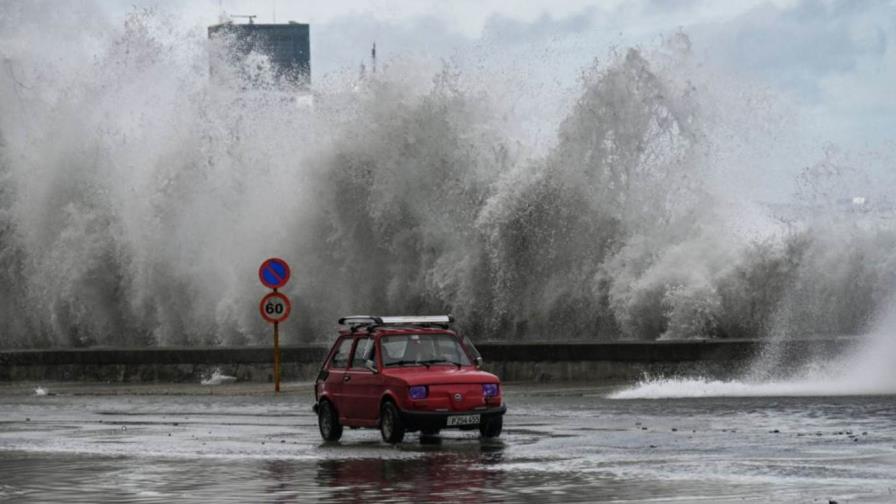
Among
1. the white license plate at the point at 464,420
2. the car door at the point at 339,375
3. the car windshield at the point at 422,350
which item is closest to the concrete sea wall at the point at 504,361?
the car windshield at the point at 422,350

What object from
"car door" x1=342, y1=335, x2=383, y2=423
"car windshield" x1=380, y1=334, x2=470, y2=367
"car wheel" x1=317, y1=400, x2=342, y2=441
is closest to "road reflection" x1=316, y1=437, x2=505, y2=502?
"car door" x1=342, y1=335, x2=383, y2=423

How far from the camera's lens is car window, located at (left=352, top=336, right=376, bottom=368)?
61.0ft

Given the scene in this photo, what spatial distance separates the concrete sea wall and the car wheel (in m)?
7.39

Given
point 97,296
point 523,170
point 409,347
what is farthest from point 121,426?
point 97,296

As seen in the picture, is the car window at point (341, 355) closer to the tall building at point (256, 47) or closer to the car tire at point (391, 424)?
the car tire at point (391, 424)

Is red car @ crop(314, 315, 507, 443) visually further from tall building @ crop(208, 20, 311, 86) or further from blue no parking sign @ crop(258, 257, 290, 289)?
tall building @ crop(208, 20, 311, 86)

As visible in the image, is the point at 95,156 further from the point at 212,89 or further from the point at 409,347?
the point at 409,347

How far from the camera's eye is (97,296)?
4509 cm

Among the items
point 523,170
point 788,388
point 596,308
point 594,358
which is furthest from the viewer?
point 523,170

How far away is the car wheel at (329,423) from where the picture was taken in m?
18.6

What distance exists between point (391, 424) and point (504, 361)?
10.00 metres

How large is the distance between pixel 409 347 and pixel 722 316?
1388cm

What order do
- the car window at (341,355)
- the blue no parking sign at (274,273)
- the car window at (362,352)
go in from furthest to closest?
the blue no parking sign at (274,273) < the car window at (341,355) < the car window at (362,352)

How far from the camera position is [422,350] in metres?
18.6
